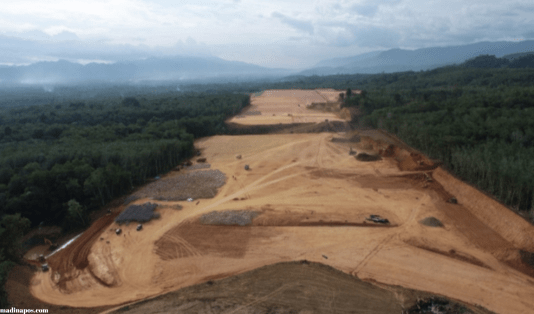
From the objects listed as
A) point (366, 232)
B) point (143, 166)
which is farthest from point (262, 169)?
point (366, 232)

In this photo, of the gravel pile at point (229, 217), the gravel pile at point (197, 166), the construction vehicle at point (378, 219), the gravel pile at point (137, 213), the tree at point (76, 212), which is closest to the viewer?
the construction vehicle at point (378, 219)

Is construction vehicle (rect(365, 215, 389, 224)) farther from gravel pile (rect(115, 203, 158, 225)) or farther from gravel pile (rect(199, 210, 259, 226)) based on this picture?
gravel pile (rect(115, 203, 158, 225))

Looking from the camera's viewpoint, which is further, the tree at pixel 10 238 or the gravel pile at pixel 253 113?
the gravel pile at pixel 253 113

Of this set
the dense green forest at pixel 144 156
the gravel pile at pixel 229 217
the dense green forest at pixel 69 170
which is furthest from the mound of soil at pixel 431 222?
the dense green forest at pixel 69 170

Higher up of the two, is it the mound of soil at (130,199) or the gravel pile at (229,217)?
the mound of soil at (130,199)

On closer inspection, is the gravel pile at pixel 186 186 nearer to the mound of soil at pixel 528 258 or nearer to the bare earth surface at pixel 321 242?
the bare earth surface at pixel 321 242

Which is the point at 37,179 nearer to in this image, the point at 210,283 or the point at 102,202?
the point at 102,202

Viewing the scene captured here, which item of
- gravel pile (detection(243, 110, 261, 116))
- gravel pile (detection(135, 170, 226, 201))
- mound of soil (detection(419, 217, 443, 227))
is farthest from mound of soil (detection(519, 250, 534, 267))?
gravel pile (detection(243, 110, 261, 116))
